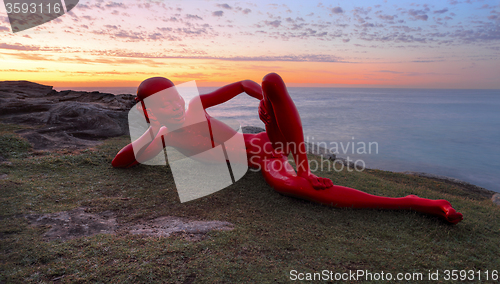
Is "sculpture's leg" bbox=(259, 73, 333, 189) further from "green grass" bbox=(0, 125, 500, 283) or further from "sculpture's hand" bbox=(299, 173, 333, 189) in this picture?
"green grass" bbox=(0, 125, 500, 283)

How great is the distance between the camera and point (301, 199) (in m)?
3.45

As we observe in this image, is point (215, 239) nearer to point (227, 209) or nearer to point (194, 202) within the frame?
point (227, 209)

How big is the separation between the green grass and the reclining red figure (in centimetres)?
14

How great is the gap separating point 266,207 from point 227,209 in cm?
48

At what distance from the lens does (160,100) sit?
3723mm

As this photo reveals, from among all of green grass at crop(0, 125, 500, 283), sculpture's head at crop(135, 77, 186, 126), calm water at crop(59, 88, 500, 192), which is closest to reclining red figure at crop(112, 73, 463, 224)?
sculpture's head at crop(135, 77, 186, 126)

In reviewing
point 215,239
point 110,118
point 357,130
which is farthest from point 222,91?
point 357,130

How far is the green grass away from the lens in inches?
77.0

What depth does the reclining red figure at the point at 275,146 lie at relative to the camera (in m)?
3.03

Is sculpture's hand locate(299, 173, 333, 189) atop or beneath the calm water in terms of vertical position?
atop

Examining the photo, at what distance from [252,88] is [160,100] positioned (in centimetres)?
135

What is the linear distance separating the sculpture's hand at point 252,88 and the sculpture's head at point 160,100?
1.00 m

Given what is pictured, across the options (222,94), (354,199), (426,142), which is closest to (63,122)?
(222,94)

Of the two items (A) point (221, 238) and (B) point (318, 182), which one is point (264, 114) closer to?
(B) point (318, 182)
